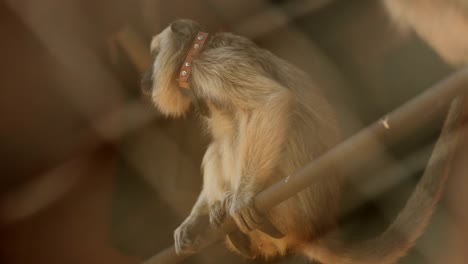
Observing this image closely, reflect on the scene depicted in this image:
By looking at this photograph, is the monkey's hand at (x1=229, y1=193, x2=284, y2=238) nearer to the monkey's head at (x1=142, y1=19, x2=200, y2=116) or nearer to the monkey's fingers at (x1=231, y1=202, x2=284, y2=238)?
the monkey's fingers at (x1=231, y1=202, x2=284, y2=238)

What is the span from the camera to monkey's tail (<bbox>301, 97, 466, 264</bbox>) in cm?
242

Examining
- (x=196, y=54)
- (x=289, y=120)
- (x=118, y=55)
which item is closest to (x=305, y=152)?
(x=289, y=120)

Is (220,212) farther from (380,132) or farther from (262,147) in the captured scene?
(380,132)

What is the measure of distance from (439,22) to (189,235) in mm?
1406

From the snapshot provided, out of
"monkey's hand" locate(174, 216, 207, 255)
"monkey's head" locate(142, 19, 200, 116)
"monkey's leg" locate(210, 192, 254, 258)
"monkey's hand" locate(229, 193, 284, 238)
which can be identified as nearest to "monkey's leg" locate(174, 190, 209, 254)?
"monkey's hand" locate(174, 216, 207, 255)

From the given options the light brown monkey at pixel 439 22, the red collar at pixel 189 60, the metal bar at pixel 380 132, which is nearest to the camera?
the metal bar at pixel 380 132

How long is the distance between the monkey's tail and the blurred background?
1.04 m

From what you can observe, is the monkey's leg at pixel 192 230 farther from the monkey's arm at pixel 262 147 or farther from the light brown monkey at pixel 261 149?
the monkey's arm at pixel 262 147

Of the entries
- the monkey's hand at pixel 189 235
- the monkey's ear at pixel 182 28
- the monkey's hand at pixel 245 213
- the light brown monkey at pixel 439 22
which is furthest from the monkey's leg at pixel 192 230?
the light brown monkey at pixel 439 22

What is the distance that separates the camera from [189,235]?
2791 millimetres

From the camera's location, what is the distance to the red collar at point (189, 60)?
2.80 meters

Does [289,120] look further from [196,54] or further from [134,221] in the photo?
[134,221]

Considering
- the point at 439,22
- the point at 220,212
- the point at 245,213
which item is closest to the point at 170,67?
the point at 220,212

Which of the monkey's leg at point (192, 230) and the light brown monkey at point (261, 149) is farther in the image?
the monkey's leg at point (192, 230)
